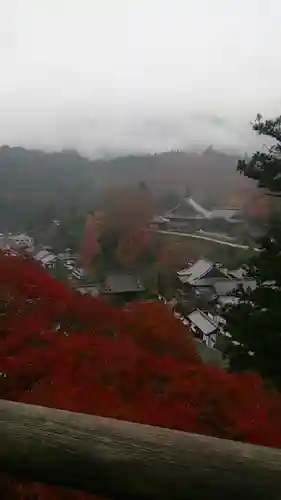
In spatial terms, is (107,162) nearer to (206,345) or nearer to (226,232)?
(226,232)

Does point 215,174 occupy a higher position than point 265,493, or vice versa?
point 265,493

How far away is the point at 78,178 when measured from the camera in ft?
55.1

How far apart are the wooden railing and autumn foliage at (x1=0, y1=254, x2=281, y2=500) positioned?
272cm

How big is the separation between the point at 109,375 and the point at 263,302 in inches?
120

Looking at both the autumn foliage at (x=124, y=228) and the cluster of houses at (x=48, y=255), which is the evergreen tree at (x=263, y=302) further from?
the autumn foliage at (x=124, y=228)

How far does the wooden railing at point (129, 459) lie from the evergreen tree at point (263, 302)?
20.0ft

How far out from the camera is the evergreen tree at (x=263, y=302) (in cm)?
675

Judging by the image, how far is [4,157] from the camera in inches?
633

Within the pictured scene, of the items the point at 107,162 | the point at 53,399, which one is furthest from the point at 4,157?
the point at 53,399

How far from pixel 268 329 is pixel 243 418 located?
104 inches

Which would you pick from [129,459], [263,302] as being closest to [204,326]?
[263,302]

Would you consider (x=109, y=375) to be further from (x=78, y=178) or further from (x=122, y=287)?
(x=78, y=178)

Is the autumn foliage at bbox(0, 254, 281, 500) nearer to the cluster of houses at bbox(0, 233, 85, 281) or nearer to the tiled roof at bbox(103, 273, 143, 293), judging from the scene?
the tiled roof at bbox(103, 273, 143, 293)

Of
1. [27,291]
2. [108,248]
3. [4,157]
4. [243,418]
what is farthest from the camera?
[4,157]
